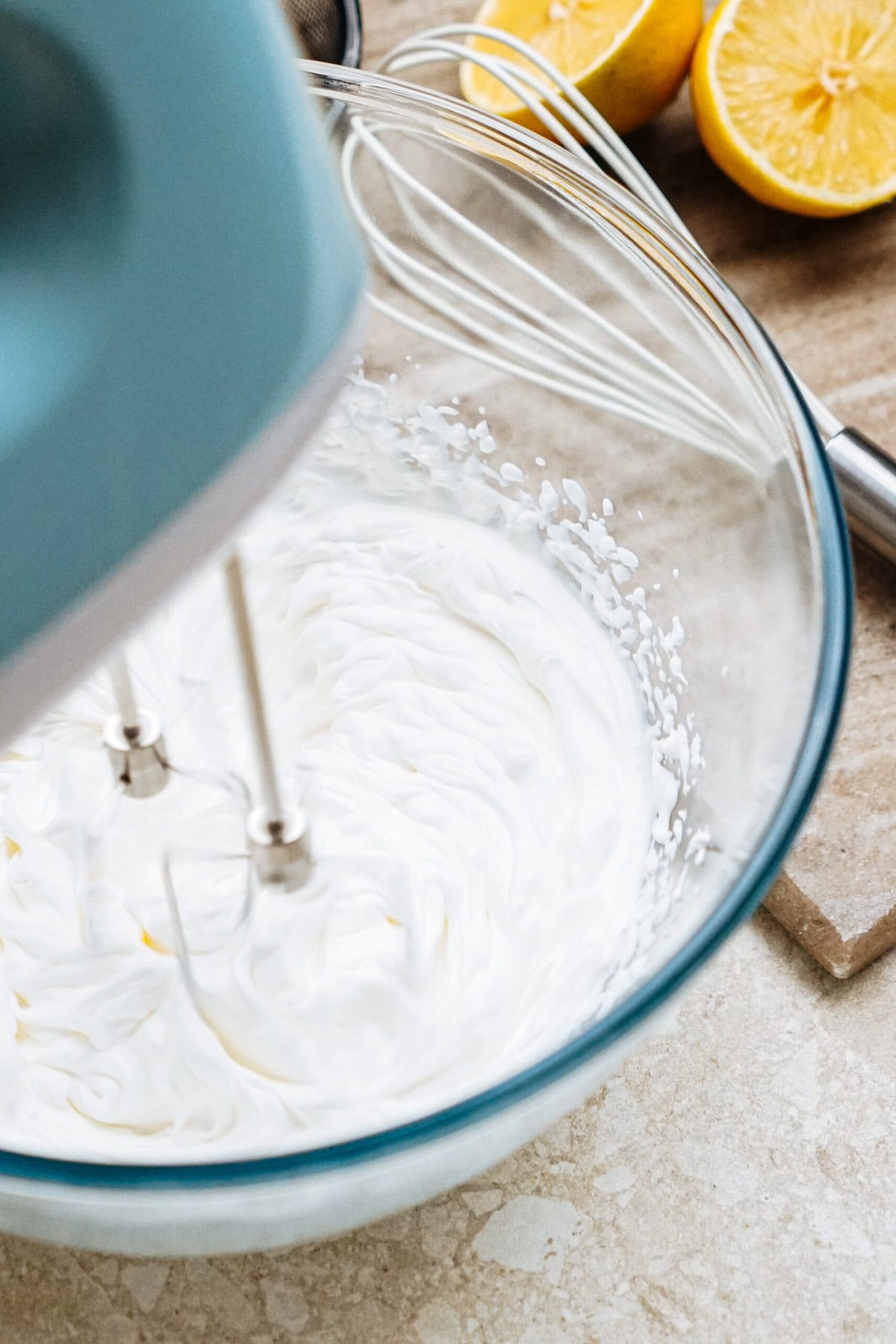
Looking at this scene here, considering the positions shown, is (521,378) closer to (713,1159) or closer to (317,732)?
(317,732)

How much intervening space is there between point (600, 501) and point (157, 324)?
374 mm

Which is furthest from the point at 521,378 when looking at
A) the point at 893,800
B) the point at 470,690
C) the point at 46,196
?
the point at 46,196

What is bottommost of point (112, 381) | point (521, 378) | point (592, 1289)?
point (592, 1289)

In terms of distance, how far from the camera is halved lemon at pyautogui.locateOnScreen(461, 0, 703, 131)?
2.29 feet

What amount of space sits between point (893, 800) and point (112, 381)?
1.45ft

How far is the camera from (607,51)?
702mm

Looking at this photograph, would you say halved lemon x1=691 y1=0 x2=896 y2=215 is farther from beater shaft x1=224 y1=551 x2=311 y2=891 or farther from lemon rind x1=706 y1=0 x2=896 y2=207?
beater shaft x1=224 y1=551 x2=311 y2=891

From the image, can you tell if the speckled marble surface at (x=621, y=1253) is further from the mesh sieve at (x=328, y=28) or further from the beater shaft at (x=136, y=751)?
the mesh sieve at (x=328, y=28)

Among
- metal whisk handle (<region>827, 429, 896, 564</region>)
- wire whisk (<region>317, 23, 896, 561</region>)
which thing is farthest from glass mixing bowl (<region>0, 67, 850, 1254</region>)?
metal whisk handle (<region>827, 429, 896, 564</region>)

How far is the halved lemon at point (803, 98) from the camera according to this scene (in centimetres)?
69

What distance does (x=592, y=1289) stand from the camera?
1.54ft

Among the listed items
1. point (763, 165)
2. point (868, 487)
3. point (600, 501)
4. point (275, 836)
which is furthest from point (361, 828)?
point (763, 165)

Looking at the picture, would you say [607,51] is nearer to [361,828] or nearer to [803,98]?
[803,98]

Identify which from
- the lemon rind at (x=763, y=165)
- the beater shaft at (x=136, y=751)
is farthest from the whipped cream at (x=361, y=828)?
the lemon rind at (x=763, y=165)
